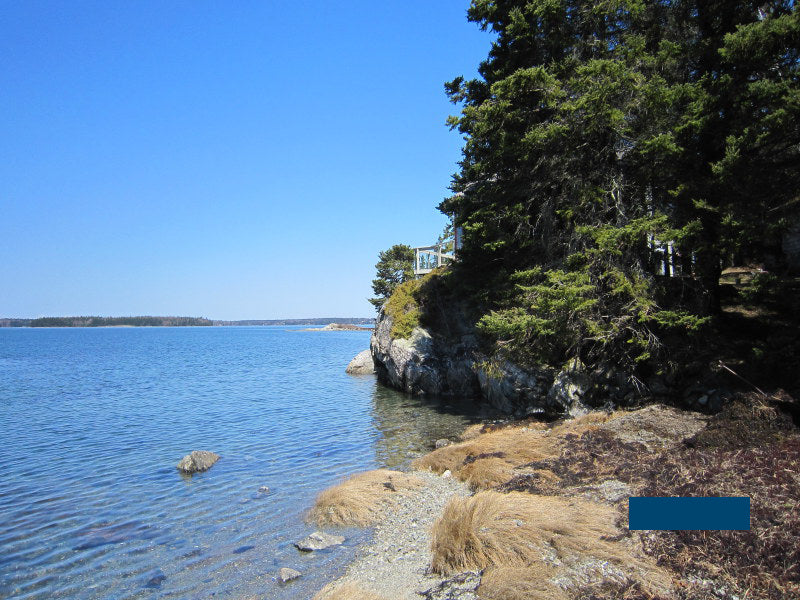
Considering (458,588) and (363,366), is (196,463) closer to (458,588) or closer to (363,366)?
(458,588)

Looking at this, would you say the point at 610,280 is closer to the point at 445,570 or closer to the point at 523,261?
the point at 523,261

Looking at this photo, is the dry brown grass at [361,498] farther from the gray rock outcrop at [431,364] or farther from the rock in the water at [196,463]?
the gray rock outcrop at [431,364]

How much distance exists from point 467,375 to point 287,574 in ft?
57.5

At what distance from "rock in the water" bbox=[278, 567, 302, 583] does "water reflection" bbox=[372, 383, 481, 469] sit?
235 inches

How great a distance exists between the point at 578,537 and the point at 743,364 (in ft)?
28.8

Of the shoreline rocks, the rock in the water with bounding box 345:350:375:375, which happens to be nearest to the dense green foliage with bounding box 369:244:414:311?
the rock in the water with bounding box 345:350:375:375

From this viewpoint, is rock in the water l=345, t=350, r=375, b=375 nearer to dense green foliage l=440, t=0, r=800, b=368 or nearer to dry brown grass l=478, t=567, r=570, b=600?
dense green foliage l=440, t=0, r=800, b=368

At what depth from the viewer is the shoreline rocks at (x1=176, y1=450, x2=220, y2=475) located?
1330cm

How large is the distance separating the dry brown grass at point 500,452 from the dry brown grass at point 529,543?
8.11 ft

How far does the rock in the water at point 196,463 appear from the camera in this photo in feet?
43.7

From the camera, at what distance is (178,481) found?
12.5 metres

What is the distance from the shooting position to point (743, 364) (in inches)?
479

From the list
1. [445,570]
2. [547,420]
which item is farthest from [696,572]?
[547,420]

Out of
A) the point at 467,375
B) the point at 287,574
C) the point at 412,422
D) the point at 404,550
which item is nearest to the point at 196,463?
the point at 287,574
